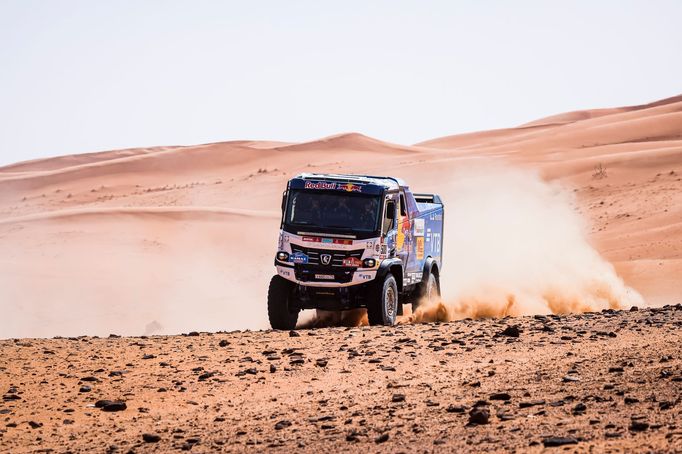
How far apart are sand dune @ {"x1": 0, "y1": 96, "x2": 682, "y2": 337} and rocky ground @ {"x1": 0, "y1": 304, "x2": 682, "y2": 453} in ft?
35.1

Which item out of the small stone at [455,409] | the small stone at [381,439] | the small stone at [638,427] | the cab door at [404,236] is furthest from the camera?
the cab door at [404,236]

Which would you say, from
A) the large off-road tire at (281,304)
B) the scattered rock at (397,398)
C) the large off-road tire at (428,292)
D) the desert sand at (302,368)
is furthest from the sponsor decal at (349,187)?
the scattered rock at (397,398)

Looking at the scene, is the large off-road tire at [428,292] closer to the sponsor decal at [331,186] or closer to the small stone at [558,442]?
the sponsor decal at [331,186]

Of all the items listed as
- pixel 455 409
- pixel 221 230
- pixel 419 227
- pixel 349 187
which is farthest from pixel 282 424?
pixel 221 230

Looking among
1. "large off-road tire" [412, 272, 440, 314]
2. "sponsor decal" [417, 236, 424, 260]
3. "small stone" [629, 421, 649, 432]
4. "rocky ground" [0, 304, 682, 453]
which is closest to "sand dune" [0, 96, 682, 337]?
"large off-road tire" [412, 272, 440, 314]

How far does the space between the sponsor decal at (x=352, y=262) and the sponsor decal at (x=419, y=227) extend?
2.49 meters

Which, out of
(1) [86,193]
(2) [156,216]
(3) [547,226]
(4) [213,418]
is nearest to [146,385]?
(4) [213,418]

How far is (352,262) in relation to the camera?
18609 millimetres

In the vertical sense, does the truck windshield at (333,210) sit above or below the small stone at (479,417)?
above

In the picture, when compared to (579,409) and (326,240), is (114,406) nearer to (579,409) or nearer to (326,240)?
(579,409)

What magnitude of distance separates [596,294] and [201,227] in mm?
27147

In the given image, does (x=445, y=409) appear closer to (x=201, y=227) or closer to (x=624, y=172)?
(x=201, y=227)

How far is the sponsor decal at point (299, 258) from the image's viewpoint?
61.5 ft

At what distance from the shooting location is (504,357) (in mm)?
14531
